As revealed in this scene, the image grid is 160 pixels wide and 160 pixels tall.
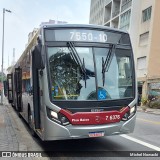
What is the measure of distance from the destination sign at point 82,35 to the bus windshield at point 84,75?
249 millimetres

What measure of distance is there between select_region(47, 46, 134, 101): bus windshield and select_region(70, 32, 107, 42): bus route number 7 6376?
253 mm

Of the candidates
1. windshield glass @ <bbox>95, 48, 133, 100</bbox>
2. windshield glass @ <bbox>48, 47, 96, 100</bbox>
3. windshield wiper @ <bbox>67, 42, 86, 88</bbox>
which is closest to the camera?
windshield glass @ <bbox>48, 47, 96, 100</bbox>

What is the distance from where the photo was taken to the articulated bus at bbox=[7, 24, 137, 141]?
23.9 feet

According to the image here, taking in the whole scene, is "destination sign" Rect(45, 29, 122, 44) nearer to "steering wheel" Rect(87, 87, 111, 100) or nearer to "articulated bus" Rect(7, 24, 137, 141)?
"articulated bus" Rect(7, 24, 137, 141)

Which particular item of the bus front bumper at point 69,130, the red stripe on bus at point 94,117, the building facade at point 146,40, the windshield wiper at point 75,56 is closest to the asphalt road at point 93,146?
the bus front bumper at point 69,130

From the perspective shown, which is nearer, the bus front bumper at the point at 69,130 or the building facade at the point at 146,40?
the bus front bumper at the point at 69,130

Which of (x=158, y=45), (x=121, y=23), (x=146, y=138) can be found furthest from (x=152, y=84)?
(x=146, y=138)

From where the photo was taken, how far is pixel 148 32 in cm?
4197

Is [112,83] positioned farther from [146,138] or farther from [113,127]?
[146,138]

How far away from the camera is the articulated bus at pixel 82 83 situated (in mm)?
7277

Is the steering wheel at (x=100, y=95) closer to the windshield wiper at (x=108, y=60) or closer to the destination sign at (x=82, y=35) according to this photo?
the windshield wiper at (x=108, y=60)

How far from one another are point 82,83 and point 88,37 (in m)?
1.24

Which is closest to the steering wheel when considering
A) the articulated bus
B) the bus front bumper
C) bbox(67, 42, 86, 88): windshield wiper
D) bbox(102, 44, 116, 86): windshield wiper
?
the articulated bus

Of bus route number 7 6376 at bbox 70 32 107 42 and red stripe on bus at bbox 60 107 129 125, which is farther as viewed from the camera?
bus route number 7 6376 at bbox 70 32 107 42
